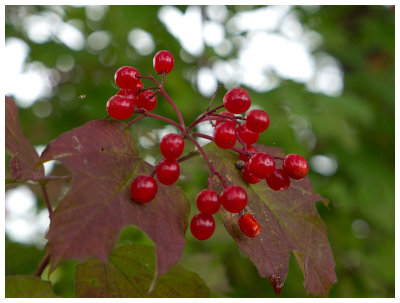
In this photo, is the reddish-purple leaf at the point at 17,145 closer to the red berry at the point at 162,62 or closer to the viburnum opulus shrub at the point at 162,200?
the viburnum opulus shrub at the point at 162,200

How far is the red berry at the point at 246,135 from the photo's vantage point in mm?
1042

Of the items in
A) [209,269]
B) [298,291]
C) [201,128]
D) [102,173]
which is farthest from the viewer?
[298,291]

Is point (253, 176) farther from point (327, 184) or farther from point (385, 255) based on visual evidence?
point (385, 255)

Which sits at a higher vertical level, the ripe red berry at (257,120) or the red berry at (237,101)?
the red berry at (237,101)

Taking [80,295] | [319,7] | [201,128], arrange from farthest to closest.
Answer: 1. [319,7]
2. [201,128]
3. [80,295]

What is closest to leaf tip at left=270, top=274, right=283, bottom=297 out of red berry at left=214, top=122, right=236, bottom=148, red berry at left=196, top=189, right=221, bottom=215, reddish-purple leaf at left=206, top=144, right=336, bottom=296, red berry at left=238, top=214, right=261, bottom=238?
reddish-purple leaf at left=206, top=144, right=336, bottom=296

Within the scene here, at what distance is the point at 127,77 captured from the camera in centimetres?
100

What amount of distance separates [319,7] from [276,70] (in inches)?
28.6

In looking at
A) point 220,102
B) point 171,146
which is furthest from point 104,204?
point 220,102

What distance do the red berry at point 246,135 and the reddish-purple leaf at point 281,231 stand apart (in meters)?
0.05

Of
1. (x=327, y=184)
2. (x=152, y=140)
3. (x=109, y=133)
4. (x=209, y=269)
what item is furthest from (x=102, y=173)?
(x=327, y=184)

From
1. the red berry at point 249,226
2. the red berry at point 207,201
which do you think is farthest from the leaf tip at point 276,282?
the red berry at point 207,201

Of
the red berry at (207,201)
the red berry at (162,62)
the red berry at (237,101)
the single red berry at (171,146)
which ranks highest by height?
the red berry at (162,62)

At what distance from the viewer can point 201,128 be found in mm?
1784
